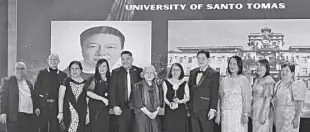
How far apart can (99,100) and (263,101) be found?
2.37 m

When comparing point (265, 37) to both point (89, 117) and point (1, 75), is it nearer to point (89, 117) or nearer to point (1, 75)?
point (89, 117)

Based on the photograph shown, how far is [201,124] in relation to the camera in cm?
754

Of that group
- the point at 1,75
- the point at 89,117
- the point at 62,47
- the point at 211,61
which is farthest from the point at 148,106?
the point at 1,75

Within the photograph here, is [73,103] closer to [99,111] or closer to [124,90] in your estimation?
[99,111]

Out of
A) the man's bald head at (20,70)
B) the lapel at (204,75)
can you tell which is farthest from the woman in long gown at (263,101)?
the man's bald head at (20,70)

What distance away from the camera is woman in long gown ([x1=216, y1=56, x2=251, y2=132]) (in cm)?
739

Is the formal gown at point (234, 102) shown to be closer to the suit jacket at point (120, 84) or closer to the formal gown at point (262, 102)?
the formal gown at point (262, 102)

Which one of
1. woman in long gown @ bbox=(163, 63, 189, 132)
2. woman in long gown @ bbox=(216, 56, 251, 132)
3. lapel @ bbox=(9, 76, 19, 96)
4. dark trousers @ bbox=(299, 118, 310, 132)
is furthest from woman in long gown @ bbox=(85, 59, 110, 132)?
dark trousers @ bbox=(299, 118, 310, 132)

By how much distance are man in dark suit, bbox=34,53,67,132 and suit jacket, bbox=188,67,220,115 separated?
203cm

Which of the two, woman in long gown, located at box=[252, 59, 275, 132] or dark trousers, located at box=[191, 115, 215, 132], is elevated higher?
woman in long gown, located at box=[252, 59, 275, 132]

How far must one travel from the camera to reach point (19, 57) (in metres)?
8.72

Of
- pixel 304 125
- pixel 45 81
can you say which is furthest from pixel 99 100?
pixel 304 125

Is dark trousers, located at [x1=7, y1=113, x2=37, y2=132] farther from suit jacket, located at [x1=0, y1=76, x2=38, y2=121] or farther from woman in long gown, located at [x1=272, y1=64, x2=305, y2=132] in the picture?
woman in long gown, located at [x1=272, y1=64, x2=305, y2=132]

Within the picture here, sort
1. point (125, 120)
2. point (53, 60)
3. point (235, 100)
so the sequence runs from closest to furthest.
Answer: point (235, 100)
point (125, 120)
point (53, 60)
